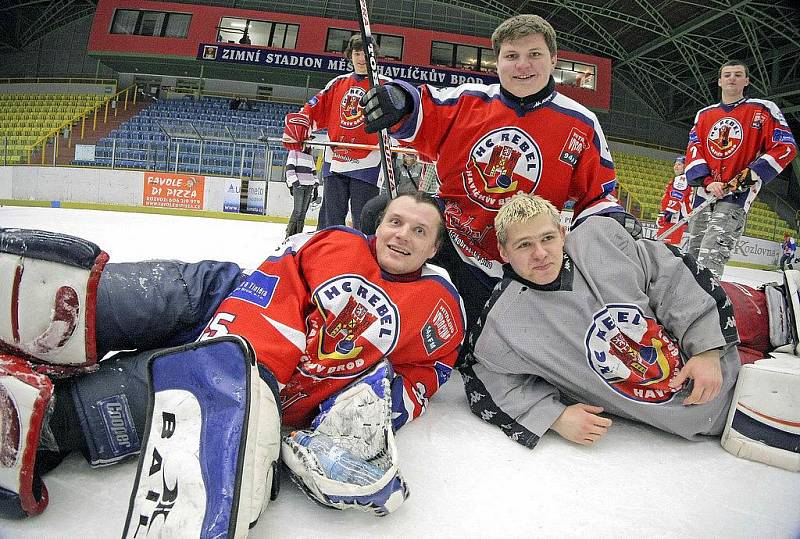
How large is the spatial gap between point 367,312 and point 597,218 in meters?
0.74

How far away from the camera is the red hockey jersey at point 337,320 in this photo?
108cm

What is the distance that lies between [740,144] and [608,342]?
2.44 metres

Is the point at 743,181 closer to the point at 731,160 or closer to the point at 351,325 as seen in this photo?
the point at 731,160

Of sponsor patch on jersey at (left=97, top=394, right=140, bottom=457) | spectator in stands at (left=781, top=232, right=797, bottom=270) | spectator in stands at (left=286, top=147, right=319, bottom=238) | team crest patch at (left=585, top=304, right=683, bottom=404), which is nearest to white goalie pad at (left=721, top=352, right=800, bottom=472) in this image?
team crest patch at (left=585, top=304, right=683, bottom=404)

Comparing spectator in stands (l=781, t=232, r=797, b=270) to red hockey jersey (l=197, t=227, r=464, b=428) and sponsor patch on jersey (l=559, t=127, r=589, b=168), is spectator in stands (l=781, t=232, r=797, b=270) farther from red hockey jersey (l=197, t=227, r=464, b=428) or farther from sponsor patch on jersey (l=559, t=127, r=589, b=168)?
red hockey jersey (l=197, t=227, r=464, b=428)

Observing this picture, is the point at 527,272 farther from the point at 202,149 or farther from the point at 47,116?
the point at 47,116

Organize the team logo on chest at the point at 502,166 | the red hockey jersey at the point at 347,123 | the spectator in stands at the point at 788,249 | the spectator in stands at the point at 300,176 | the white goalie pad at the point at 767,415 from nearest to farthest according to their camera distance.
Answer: the white goalie pad at the point at 767,415 → the team logo on chest at the point at 502,166 → the red hockey jersey at the point at 347,123 → the spectator in stands at the point at 300,176 → the spectator in stands at the point at 788,249

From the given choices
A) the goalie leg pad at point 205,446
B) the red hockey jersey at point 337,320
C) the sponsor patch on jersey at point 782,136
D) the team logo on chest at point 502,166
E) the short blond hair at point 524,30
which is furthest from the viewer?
the sponsor patch on jersey at point 782,136

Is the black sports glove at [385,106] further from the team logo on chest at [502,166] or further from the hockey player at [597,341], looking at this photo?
the hockey player at [597,341]

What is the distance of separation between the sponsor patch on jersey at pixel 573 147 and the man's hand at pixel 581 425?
88 cm

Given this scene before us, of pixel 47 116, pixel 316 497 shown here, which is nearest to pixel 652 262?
pixel 316 497

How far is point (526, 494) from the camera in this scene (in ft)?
3.39

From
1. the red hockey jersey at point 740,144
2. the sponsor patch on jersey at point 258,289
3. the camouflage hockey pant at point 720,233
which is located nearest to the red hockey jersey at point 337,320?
the sponsor patch on jersey at point 258,289

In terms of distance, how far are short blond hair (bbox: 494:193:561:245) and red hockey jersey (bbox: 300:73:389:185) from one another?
1.70 m
